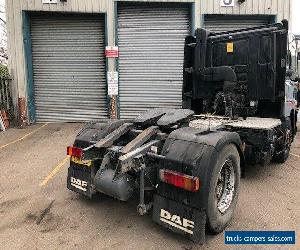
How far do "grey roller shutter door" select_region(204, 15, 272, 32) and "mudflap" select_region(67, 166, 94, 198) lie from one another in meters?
10.5

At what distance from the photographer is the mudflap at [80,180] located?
4.40 meters

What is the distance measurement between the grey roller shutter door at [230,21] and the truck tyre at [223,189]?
10.3m

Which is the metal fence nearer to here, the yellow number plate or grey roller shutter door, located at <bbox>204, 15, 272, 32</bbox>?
grey roller shutter door, located at <bbox>204, 15, 272, 32</bbox>

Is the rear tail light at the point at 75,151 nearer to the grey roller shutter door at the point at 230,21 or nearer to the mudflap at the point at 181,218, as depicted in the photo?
the mudflap at the point at 181,218

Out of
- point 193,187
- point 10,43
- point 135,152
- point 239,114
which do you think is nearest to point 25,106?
point 10,43

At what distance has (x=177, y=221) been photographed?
11.3ft

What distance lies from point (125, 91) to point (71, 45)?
305 cm

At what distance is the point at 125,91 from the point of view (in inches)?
524

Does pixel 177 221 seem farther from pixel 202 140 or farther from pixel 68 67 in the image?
pixel 68 67

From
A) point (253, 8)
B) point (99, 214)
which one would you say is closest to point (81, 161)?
point (99, 214)

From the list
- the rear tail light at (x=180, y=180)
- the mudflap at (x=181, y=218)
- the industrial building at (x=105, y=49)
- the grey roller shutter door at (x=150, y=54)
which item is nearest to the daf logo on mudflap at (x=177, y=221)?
the mudflap at (x=181, y=218)

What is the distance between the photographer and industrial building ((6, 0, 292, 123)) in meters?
12.5

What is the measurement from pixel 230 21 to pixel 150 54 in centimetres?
376

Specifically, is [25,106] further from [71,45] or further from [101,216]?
[101,216]
